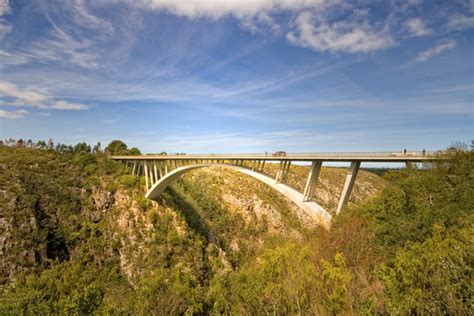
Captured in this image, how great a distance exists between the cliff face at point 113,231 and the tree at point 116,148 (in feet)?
17.8

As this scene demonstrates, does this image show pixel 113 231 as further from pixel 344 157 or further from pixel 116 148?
pixel 344 157

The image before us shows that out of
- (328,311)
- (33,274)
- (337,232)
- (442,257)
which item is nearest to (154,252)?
(33,274)

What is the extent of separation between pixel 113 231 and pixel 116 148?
25.6 metres

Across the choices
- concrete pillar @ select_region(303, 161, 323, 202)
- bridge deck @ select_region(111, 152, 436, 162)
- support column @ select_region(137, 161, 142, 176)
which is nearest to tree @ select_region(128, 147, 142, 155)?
support column @ select_region(137, 161, 142, 176)

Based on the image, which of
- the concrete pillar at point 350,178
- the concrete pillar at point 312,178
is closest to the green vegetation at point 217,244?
the concrete pillar at point 350,178

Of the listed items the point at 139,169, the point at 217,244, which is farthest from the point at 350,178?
the point at 139,169

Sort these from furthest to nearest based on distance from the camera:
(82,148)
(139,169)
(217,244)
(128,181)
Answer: (82,148) → (139,169) → (217,244) → (128,181)

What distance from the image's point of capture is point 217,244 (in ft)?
156

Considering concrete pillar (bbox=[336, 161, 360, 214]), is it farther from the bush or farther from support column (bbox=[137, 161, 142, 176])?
support column (bbox=[137, 161, 142, 176])

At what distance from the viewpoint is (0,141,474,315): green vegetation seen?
11719 mm

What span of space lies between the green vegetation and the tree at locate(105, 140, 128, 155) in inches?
12.8

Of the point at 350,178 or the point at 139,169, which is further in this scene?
the point at 139,169

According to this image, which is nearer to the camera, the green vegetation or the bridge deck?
the green vegetation

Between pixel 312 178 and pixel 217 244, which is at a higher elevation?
pixel 312 178
